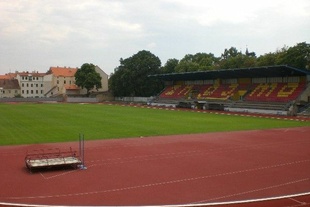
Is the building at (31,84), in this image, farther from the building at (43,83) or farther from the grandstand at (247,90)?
the grandstand at (247,90)

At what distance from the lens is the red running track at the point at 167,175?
13.4 m

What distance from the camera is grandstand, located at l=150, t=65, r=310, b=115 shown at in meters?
54.2

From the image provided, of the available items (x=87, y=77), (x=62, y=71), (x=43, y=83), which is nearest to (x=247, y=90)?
(x=87, y=77)

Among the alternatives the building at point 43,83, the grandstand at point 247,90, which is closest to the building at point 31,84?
the building at point 43,83

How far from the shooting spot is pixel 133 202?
12.9 metres

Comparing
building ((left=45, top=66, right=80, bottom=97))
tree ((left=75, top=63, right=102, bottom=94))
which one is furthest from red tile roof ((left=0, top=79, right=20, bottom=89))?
tree ((left=75, top=63, right=102, bottom=94))

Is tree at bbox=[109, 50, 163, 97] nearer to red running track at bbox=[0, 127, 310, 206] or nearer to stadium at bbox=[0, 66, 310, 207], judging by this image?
stadium at bbox=[0, 66, 310, 207]

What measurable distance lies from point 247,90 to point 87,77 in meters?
52.2

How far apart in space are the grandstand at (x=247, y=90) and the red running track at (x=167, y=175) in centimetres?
2959

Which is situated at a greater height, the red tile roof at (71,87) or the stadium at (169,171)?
the red tile roof at (71,87)

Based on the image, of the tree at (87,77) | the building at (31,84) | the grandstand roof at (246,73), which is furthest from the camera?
the building at (31,84)

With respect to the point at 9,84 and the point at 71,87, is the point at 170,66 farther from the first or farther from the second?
the point at 9,84

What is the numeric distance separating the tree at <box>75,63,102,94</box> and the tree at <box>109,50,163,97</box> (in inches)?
309

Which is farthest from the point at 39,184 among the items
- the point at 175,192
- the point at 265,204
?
the point at 265,204
